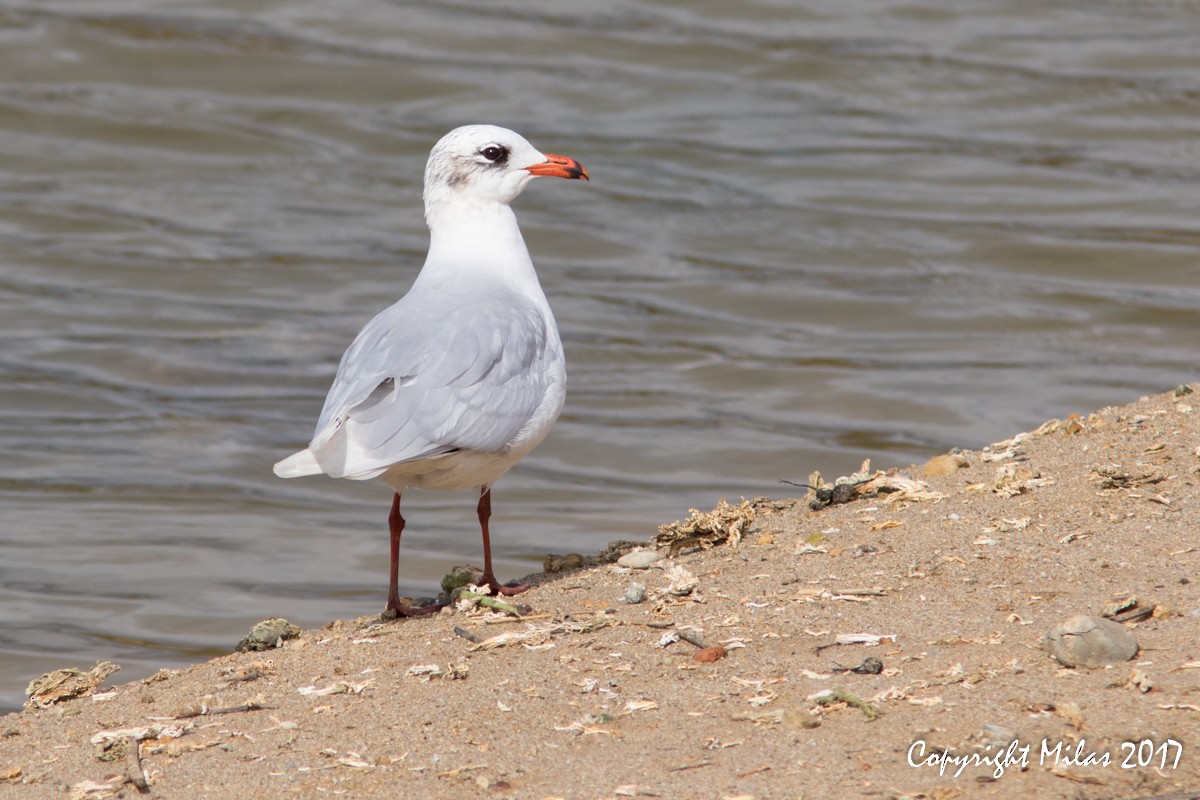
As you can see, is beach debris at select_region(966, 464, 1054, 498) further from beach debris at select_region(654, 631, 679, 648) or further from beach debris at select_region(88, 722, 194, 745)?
beach debris at select_region(88, 722, 194, 745)

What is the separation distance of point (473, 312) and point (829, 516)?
1373 mm

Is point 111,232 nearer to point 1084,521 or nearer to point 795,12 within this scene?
point 795,12

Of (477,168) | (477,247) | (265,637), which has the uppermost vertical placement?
(477,168)

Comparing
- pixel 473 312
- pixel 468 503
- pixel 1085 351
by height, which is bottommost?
pixel 468 503

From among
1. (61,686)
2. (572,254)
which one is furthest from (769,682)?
(572,254)

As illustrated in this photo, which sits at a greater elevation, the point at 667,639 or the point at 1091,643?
the point at 1091,643

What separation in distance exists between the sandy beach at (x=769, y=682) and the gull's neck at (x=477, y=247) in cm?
120

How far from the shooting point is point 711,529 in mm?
5176

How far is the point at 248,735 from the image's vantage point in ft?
12.8

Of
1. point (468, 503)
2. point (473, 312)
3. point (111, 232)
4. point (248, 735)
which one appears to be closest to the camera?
point (248, 735)

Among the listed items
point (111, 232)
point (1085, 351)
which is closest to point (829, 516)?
point (1085, 351)

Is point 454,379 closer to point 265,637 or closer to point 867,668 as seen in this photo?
point 265,637

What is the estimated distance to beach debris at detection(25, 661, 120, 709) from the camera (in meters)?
4.63

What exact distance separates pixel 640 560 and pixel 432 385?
36.1 inches
